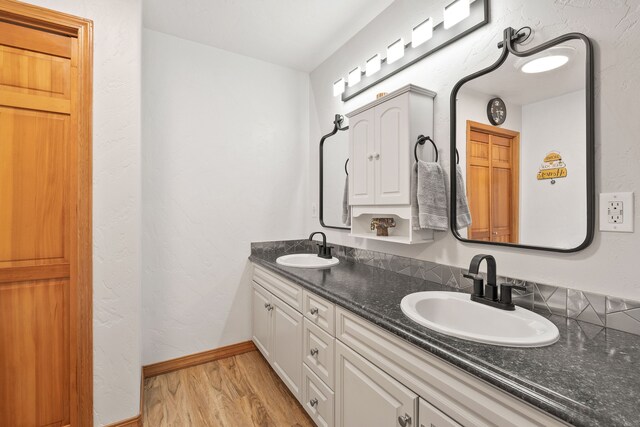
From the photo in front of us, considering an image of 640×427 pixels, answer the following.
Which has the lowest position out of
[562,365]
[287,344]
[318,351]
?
[287,344]

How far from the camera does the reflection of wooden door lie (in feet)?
4.16

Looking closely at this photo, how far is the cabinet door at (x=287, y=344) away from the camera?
170 centimetres

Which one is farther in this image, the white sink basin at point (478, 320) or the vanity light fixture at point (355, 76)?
the vanity light fixture at point (355, 76)

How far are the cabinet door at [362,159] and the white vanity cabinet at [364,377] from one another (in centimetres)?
69

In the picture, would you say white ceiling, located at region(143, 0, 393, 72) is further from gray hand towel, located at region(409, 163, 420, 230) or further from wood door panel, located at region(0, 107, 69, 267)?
gray hand towel, located at region(409, 163, 420, 230)

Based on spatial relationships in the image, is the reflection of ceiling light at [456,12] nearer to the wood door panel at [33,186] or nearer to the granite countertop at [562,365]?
the granite countertop at [562,365]

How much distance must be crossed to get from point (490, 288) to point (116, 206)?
1.85 metres

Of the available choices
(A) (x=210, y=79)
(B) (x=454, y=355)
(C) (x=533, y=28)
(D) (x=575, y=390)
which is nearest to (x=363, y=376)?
(B) (x=454, y=355)

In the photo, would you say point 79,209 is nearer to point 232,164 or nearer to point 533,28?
point 232,164

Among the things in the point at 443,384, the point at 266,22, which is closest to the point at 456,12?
the point at 266,22

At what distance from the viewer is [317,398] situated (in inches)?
59.7

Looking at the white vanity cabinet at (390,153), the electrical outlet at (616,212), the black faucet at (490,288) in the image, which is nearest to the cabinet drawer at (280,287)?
the white vanity cabinet at (390,153)

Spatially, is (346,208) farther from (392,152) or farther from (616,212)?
(616,212)

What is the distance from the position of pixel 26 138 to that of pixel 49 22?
22.7 inches
